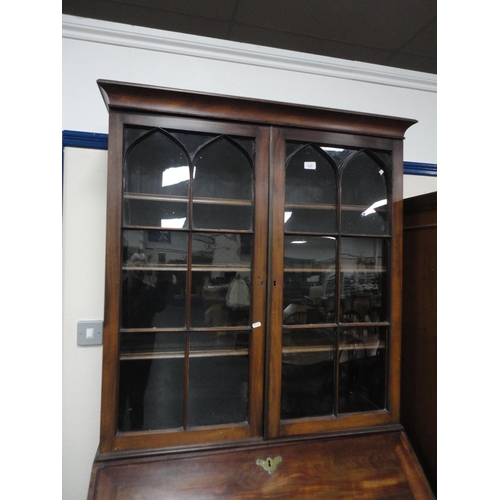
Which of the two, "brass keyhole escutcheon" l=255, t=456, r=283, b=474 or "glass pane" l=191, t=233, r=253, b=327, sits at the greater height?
"glass pane" l=191, t=233, r=253, b=327

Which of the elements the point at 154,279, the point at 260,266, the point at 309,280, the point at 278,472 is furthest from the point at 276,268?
the point at 278,472

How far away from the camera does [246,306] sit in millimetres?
1074

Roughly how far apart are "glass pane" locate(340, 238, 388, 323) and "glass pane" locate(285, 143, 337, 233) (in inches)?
4.9

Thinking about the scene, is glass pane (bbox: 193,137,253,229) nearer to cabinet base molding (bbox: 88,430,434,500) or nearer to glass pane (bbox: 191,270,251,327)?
glass pane (bbox: 191,270,251,327)

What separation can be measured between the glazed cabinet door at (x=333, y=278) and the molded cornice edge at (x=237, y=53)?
A: 0.64 metres

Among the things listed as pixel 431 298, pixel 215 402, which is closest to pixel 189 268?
pixel 215 402

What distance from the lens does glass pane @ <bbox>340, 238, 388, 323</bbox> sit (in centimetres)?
116

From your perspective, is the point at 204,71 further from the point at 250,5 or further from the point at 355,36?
the point at 355,36

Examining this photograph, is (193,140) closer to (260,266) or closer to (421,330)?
(260,266)

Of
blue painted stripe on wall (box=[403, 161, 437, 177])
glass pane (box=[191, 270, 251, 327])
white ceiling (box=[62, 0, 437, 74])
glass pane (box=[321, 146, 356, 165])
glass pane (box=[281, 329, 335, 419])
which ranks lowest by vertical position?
glass pane (box=[281, 329, 335, 419])

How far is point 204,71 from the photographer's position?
144 cm

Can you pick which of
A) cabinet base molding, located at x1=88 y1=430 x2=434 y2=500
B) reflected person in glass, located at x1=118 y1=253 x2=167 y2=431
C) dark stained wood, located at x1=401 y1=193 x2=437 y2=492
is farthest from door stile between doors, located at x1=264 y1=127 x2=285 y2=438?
dark stained wood, located at x1=401 y1=193 x2=437 y2=492

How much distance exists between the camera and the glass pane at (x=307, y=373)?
1.09 m

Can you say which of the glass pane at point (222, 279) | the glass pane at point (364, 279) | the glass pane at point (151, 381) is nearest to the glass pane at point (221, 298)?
the glass pane at point (222, 279)
